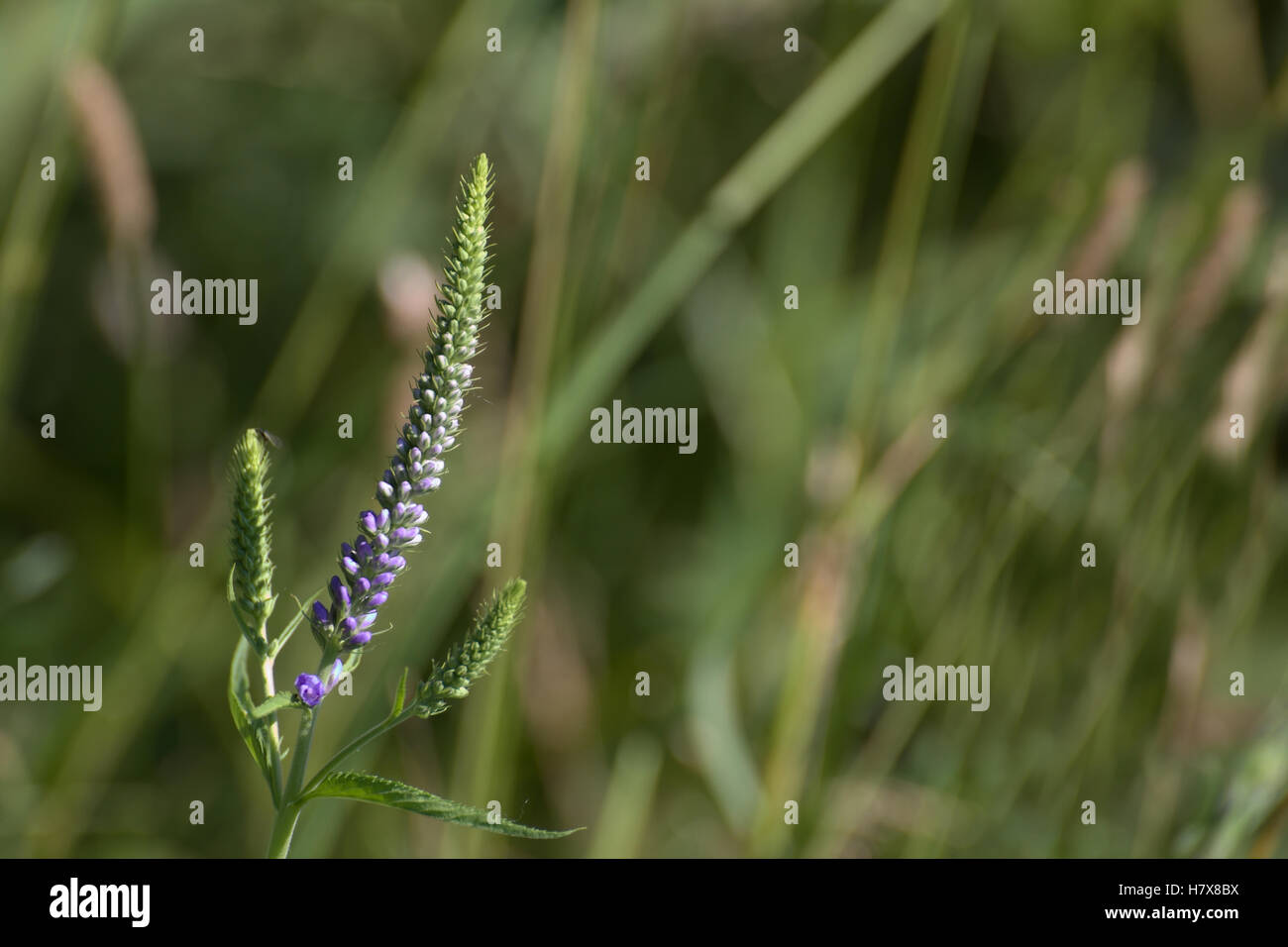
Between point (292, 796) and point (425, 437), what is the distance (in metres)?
0.32

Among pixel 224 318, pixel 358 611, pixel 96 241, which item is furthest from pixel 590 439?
pixel 358 611

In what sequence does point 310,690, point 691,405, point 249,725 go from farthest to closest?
1. point 691,405
2. point 249,725
3. point 310,690

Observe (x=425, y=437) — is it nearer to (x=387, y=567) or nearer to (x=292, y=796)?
(x=387, y=567)

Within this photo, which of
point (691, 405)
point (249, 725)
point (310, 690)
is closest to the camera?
point (310, 690)

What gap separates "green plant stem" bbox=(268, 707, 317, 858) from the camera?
0.88 metres

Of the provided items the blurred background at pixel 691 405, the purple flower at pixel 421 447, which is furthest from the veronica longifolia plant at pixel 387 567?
the blurred background at pixel 691 405

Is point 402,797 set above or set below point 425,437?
below

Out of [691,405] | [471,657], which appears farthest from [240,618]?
[691,405]

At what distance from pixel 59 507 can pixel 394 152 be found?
1292 millimetres

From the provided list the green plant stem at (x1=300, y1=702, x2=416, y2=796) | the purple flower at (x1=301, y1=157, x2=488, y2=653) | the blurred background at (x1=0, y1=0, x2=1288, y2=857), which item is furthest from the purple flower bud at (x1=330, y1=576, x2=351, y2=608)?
the blurred background at (x1=0, y1=0, x2=1288, y2=857)

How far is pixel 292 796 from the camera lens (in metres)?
0.89

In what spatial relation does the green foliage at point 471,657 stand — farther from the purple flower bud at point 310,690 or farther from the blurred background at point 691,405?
the blurred background at point 691,405

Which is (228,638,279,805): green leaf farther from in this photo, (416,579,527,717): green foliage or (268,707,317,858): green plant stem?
(416,579,527,717): green foliage

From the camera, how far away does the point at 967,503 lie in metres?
2.58
